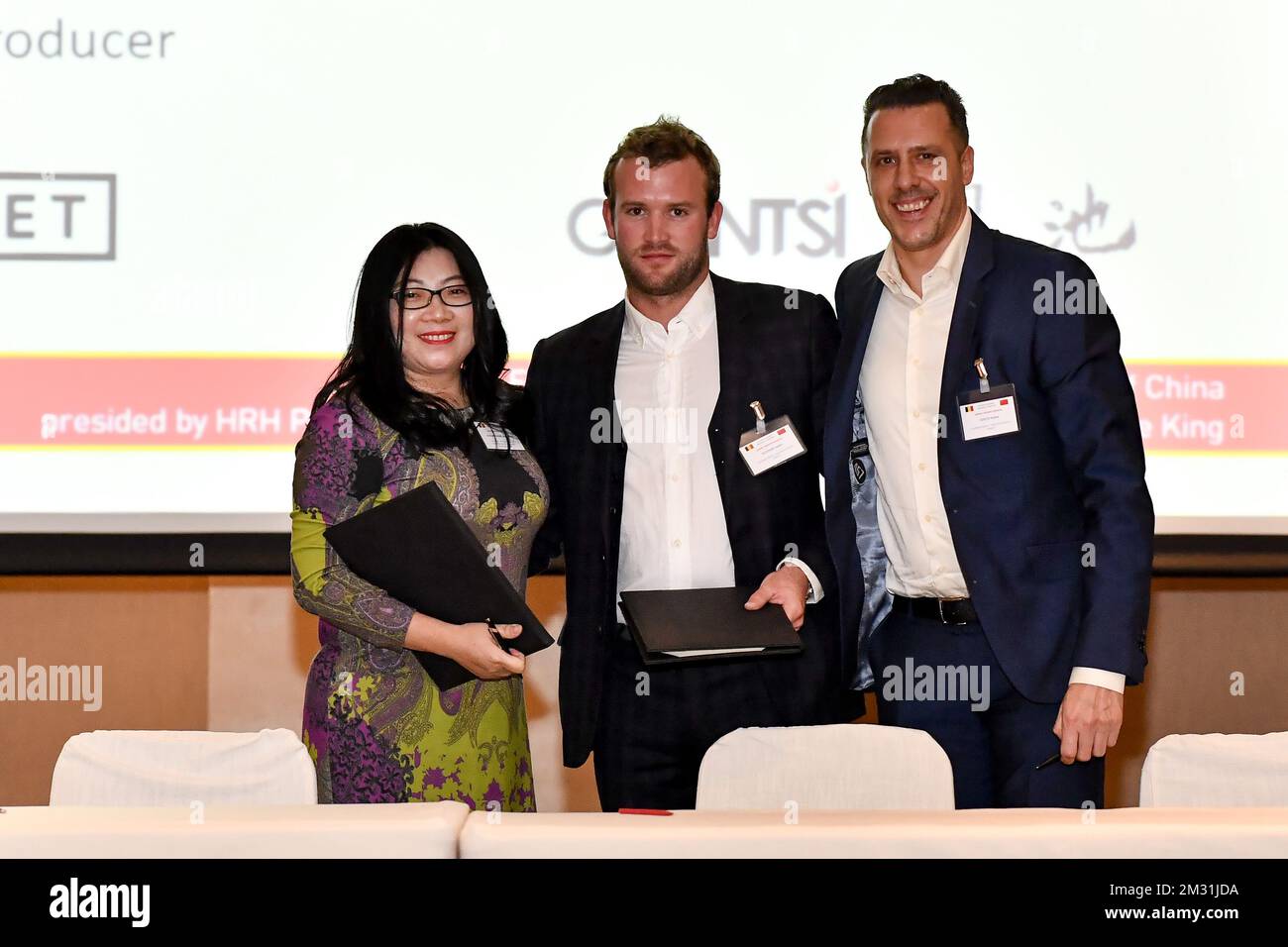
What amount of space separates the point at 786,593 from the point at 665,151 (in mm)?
908

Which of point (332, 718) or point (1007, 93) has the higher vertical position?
point (1007, 93)

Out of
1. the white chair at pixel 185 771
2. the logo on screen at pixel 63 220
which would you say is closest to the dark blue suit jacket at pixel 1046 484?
the white chair at pixel 185 771

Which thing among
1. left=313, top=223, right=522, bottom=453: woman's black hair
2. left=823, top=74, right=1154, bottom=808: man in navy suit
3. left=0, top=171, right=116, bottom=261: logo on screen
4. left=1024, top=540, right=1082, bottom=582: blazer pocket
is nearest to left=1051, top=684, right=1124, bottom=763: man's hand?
left=823, top=74, right=1154, bottom=808: man in navy suit

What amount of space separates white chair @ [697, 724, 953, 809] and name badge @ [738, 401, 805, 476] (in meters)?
0.61

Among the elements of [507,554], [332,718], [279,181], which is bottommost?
[332,718]

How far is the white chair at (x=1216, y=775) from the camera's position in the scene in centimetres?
181

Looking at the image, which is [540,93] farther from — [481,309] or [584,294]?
[481,309]

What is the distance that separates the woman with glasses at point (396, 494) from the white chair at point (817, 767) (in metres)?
0.40

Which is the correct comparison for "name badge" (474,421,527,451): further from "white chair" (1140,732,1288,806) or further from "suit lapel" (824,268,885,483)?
"white chair" (1140,732,1288,806)

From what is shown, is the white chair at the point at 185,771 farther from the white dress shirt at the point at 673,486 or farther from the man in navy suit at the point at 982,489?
the man in navy suit at the point at 982,489

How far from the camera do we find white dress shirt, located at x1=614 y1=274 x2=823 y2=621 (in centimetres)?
246
